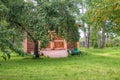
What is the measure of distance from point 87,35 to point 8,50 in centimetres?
3708

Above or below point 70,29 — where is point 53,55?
below

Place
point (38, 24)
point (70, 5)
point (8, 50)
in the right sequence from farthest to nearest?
1. point (70, 5)
2. point (38, 24)
3. point (8, 50)

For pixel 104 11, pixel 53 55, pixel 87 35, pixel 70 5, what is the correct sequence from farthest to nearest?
1. pixel 87 35
2. pixel 53 55
3. pixel 70 5
4. pixel 104 11

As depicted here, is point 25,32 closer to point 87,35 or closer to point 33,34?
point 33,34

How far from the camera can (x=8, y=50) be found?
24.8 ft

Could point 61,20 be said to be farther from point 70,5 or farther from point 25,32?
point 25,32

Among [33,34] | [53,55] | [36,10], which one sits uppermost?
[36,10]

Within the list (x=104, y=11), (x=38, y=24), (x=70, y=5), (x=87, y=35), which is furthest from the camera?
(x=87, y=35)

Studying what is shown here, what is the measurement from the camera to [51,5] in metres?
19.1

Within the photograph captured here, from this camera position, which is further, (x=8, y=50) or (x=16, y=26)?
(x=16, y=26)

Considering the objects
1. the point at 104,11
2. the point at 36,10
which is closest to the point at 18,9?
the point at 36,10

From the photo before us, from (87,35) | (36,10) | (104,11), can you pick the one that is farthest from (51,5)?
(87,35)

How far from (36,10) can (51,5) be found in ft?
3.94

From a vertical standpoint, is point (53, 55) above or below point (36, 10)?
below
